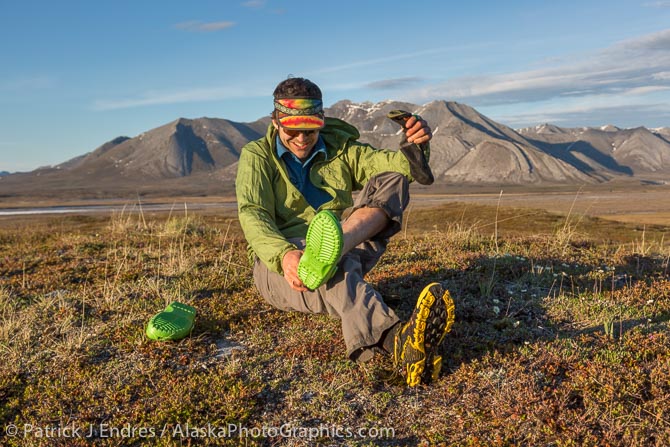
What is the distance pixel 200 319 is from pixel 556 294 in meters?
3.42

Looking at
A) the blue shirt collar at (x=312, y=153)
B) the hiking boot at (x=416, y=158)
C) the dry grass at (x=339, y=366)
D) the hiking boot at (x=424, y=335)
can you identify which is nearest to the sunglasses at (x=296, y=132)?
the blue shirt collar at (x=312, y=153)

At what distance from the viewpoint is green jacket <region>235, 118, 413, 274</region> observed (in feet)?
13.4

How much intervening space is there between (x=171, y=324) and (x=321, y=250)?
5.71 feet

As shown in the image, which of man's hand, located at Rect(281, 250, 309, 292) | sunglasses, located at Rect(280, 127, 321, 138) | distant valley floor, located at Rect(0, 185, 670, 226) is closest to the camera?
man's hand, located at Rect(281, 250, 309, 292)

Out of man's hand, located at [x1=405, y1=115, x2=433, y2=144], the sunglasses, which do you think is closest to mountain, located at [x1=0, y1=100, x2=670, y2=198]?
the sunglasses

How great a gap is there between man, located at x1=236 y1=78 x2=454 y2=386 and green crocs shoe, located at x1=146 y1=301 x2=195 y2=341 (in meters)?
0.66

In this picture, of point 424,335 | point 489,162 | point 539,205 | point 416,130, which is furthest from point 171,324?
point 489,162

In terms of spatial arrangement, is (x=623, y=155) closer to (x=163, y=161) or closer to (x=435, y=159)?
(x=435, y=159)

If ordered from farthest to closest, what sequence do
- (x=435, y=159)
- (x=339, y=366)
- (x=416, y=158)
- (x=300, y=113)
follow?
(x=435, y=159)
(x=300, y=113)
(x=416, y=158)
(x=339, y=366)

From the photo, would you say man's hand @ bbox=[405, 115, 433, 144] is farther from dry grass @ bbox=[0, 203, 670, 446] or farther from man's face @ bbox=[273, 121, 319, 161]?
dry grass @ bbox=[0, 203, 670, 446]

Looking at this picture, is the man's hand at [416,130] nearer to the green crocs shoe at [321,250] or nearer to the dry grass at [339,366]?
the green crocs shoe at [321,250]

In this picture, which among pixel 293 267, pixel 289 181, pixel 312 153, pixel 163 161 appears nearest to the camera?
pixel 293 267

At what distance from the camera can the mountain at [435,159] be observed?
364ft

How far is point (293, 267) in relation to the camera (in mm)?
3584
